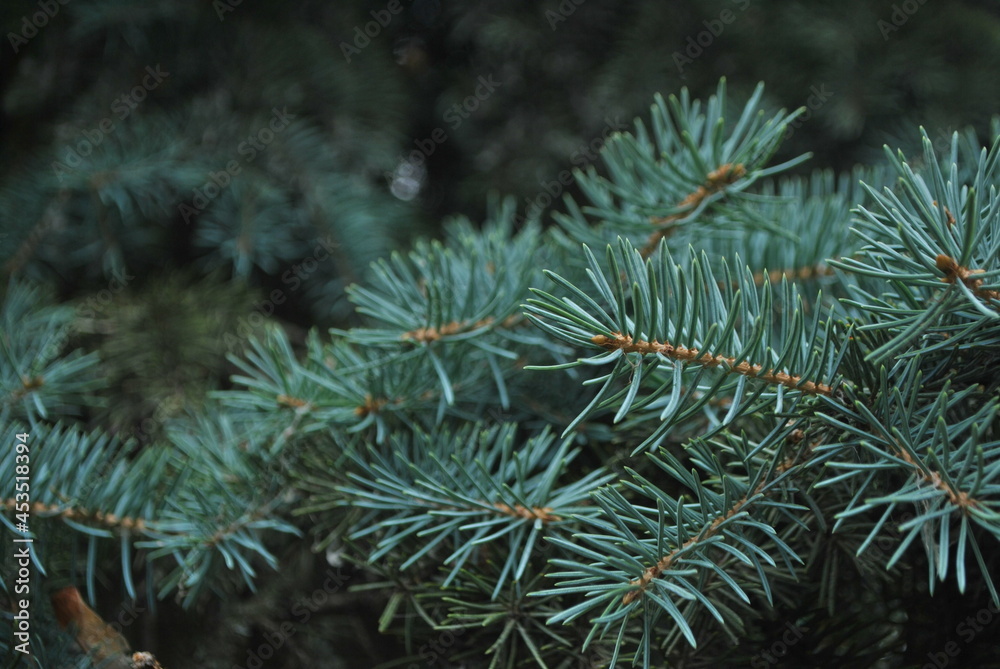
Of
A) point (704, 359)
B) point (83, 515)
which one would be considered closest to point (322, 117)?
point (83, 515)

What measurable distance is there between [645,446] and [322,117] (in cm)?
59

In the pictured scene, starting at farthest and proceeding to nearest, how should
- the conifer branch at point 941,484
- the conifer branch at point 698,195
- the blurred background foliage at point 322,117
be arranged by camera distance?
1. the blurred background foliage at point 322,117
2. the conifer branch at point 698,195
3. the conifer branch at point 941,484

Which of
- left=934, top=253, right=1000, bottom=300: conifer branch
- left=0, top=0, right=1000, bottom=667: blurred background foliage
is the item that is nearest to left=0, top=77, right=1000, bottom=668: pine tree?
left=934, top=253, right=1000, bottom=300: conifer branch

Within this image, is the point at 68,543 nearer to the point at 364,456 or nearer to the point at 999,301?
the point at 364,456

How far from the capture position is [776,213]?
382 mm

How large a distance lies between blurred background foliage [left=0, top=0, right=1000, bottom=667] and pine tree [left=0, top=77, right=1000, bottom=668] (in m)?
0.20

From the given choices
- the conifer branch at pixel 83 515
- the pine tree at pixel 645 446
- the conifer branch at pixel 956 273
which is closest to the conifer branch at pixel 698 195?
the pine tree at pixel 645 446

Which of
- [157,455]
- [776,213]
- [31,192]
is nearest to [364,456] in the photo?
[157,455]

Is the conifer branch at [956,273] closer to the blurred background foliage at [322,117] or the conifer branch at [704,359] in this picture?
the conifer branch at [704,359]

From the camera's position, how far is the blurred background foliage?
1.89ft

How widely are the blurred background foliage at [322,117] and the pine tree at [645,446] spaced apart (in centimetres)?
20

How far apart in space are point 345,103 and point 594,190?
40 centimetres

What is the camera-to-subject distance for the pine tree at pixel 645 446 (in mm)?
199

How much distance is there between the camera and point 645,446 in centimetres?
20
